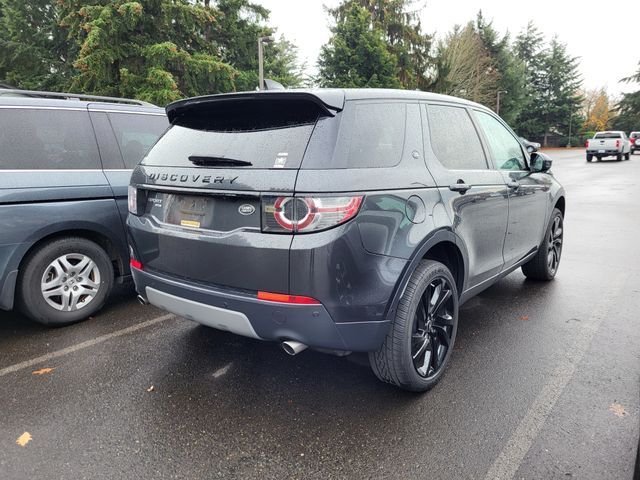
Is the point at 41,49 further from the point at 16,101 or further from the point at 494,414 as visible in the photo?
the point at 494,414

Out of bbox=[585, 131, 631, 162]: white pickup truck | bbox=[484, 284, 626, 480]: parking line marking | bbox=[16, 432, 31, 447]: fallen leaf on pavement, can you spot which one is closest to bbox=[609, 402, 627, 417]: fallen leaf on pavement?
bbox=[484, 284, 626, 480]: parking line marking

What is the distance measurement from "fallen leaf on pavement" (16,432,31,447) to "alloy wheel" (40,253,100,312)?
154 centimetres

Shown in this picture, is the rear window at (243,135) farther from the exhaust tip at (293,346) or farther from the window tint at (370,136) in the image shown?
the exhaust tip at (293,346)

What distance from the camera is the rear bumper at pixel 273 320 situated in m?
2.33

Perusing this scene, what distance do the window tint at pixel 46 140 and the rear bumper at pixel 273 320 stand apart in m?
1.92

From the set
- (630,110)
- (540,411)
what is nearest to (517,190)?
(540,411)

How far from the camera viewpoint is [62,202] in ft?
12.3

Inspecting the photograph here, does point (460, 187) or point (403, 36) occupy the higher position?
point (403, 36)

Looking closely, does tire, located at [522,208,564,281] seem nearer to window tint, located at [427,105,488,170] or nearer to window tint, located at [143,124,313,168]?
window tint, located at [427,105,488,170]

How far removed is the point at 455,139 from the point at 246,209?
168 centimetres

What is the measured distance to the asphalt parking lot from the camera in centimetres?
227

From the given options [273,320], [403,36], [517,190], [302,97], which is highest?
[403,36]

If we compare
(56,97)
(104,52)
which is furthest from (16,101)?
(104,52)

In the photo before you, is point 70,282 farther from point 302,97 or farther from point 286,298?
point 302,97
